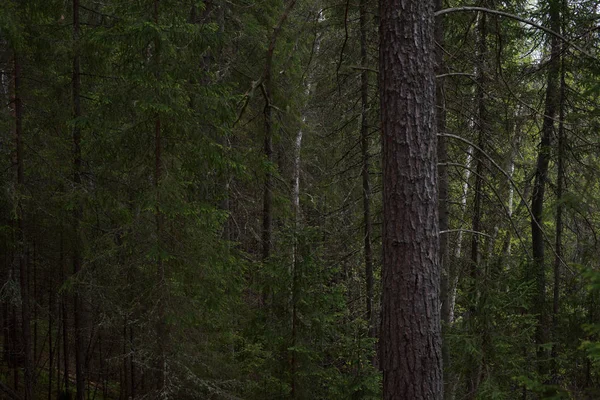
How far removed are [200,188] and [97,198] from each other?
229 cm

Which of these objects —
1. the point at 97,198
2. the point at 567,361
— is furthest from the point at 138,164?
the point at 567,361

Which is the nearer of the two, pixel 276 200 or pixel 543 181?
pixel 543 181

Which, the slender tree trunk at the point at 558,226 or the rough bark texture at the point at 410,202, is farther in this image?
the slender tree trunk at the point at 558,226

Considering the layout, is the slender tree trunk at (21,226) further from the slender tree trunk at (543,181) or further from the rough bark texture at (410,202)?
the slender tree trunk at (543,181)

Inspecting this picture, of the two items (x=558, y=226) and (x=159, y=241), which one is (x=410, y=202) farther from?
(x=558, y=226)

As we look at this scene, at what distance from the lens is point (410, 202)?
14.0 ft

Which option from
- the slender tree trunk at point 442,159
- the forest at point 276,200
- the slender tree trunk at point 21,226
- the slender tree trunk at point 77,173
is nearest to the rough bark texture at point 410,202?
the forest at point 276,200

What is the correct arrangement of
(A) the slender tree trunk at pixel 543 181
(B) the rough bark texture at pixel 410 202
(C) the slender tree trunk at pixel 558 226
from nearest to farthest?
(B) the rough bark texture at pixel 410 202 < (C) the slender tree trunk at pixel 558 226 < (A) the slender tree trunk at pixel 543 181

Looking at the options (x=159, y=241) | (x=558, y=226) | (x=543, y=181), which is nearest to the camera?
(x=159, y=241)

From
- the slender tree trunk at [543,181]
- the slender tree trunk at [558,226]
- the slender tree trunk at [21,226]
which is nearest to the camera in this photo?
the slender tree trunk at [21,226]

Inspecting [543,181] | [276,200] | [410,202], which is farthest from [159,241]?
[543,181]

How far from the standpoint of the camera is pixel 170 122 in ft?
24.2

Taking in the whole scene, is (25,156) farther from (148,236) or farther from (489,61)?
(489,61)

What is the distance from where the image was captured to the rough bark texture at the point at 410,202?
423 cm
